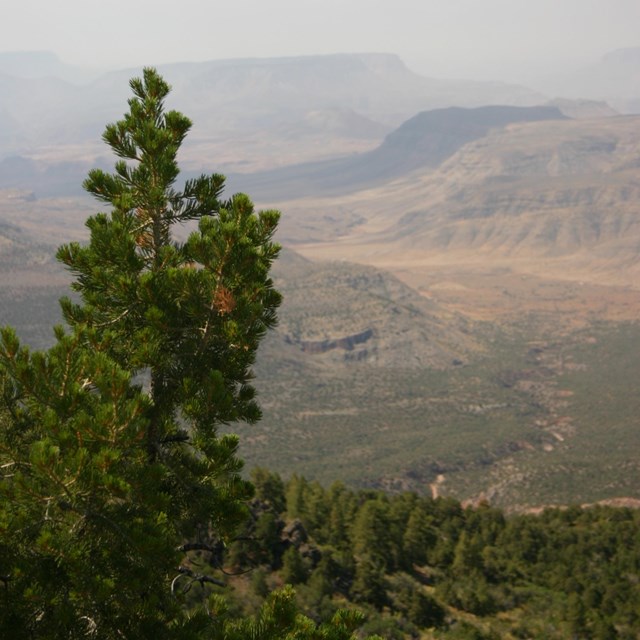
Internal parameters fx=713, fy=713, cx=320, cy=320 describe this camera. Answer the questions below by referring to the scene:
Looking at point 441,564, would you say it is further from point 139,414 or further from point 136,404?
point 136,404

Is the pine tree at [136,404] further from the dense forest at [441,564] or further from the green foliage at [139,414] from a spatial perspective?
the dense forest at [441,564]

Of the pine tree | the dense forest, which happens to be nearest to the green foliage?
the pine tree

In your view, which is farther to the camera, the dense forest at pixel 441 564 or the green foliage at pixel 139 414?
the dense forest at pixel 441 564

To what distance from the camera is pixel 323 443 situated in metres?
104

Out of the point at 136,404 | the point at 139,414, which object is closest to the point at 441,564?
the point at 139,414

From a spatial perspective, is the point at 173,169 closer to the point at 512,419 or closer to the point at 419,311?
the point at 512,419

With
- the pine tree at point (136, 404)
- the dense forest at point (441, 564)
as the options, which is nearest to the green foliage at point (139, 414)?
the pine tree at point (136, 404)

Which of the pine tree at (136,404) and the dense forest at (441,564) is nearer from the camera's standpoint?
the pine tree at (136,404)

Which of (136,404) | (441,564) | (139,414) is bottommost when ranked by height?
(441,564)

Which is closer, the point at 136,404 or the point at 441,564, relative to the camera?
the point at 136,404

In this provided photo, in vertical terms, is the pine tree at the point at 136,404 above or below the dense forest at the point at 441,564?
above

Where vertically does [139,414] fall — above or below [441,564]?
above

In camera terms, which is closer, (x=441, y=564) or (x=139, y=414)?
(x=139, y=414)

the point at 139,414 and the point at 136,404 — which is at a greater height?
the point at 136,404
